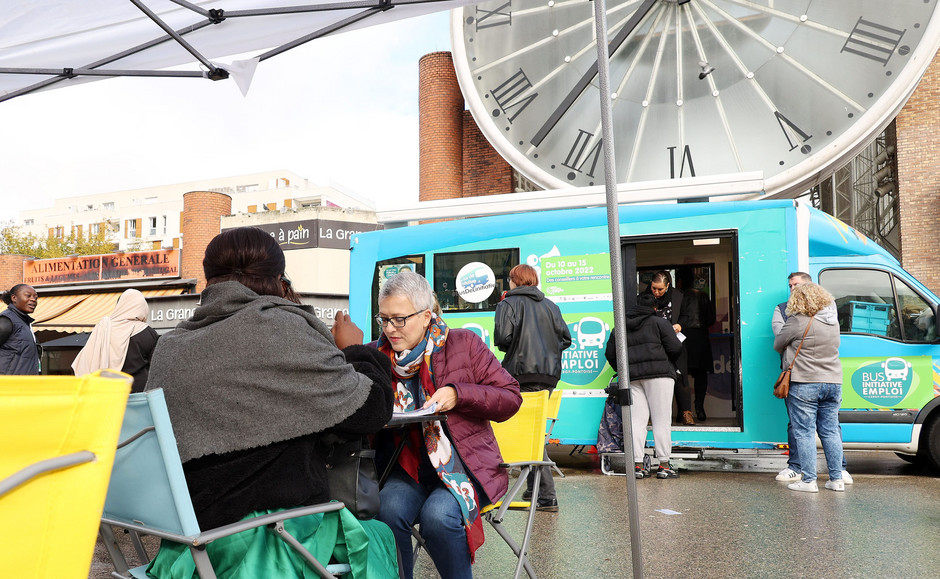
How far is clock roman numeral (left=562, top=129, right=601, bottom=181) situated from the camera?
11953mm

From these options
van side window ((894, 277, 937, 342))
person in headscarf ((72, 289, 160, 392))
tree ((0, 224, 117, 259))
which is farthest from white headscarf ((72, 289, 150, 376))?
tree ((0, 224, 117, 259))

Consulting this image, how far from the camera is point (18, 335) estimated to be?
22.2 feet

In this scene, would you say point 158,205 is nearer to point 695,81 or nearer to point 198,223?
point 198,223

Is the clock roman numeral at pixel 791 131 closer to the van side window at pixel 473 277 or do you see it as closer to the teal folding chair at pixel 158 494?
the van side window at pixel 473 277

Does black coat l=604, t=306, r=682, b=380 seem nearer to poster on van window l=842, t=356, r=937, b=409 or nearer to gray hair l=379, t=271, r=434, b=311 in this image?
poster on van window l=842, t=356, r=937, b=409

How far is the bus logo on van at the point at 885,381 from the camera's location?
7066 millimetres

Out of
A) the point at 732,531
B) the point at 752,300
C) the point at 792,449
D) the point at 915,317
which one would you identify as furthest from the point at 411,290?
the point at 915,317

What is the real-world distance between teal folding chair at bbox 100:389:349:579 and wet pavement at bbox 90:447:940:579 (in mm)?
2089

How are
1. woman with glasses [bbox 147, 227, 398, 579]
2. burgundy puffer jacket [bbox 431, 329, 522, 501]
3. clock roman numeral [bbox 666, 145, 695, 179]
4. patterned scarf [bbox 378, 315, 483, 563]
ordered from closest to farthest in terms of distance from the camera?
woman with glasses [bbox 147, 227, 398, 579], patterned scarf [bbox 378, 315, 483, 563], burgundy puffer jacket [bbox 431, 329, 522, 501], clock roman numeral [bbox 666, 145, 695, 179]

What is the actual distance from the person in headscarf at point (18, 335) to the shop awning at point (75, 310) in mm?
20393

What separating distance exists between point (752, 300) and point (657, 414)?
4.86ft

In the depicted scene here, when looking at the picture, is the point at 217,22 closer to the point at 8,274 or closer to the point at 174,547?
the point at 174,547

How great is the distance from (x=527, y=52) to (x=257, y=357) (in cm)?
1115

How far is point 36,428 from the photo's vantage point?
43.8 inches
